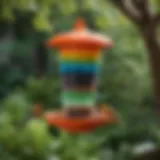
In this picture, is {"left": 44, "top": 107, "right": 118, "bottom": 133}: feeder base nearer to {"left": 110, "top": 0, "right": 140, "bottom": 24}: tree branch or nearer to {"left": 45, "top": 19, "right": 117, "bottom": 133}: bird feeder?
{"left": 45, "top": 19, "right": 117, "bottom": 133}: bird feeder

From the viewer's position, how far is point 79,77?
1.27m

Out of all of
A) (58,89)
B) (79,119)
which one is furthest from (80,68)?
(58,89)

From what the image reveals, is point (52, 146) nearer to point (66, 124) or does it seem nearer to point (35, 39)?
point (66, 124)

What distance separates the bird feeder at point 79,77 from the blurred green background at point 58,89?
9.9 inches

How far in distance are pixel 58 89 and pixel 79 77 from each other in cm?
77

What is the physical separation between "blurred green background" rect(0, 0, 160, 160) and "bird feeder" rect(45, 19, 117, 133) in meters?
0.25

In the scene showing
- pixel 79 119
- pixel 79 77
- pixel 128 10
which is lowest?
pixel 79 119

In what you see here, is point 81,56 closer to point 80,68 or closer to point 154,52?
point 80,68

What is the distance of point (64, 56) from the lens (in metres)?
1.25

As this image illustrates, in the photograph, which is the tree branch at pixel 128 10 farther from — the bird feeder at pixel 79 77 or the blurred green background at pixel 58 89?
the blurred green background at pixel 58 89

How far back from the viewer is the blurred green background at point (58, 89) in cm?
153

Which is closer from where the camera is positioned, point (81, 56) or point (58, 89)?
point (81, 56)

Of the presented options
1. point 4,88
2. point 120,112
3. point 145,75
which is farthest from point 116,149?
point 4,88

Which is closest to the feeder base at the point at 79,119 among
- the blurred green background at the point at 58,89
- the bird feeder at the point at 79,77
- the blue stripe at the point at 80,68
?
the bird feeder at the point at 79,77
